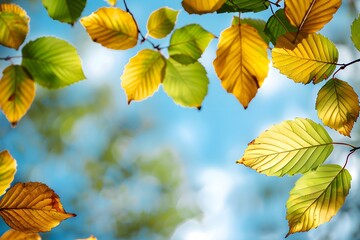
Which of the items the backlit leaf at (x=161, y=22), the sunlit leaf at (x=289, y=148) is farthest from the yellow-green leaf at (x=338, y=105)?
the backlit leaf at (x=161, y=22)

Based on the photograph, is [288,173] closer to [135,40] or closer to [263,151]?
[263,151]

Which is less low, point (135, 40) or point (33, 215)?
point (135, 40)

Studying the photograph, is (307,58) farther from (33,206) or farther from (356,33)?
(33,206)

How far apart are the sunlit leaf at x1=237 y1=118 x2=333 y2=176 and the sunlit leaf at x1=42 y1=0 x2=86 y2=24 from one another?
134 millimetres

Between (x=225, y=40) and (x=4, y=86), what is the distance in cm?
15

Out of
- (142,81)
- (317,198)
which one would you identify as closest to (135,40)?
(142,81)

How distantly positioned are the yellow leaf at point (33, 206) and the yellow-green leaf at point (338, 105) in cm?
16

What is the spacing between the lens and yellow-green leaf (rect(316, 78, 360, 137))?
0.21m

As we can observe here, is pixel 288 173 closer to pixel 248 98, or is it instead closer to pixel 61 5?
pixel 248 98

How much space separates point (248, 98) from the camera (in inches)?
8.1

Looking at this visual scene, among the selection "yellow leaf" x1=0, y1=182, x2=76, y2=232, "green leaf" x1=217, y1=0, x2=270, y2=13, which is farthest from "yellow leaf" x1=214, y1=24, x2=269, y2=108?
"yellow leaf" x1=0, y1=182, x2=76, y2=232

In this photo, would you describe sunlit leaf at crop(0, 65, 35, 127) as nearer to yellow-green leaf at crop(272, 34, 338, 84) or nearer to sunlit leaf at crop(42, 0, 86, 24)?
sunlit leaf at crop(42, 0, 86, 24)

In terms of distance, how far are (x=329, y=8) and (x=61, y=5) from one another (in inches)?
6.3

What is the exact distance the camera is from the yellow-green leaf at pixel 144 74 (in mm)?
245
